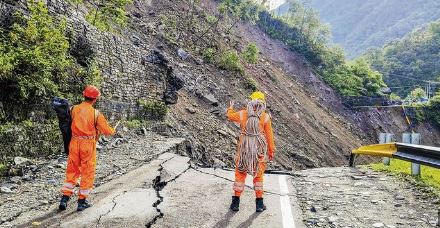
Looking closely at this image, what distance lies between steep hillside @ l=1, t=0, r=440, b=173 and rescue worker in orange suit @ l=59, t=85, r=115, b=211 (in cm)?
222

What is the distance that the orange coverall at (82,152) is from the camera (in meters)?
5.27

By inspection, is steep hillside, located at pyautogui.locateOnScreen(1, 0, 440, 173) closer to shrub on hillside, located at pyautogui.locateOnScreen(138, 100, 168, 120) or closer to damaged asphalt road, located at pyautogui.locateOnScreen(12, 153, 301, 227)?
shrub on hillside, located at pyautogui.locateOnScreen(138, 100, 168, 120)

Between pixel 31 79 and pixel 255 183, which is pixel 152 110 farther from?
pixel 255 183

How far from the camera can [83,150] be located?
5266mm

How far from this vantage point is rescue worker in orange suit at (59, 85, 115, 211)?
17.2 ft

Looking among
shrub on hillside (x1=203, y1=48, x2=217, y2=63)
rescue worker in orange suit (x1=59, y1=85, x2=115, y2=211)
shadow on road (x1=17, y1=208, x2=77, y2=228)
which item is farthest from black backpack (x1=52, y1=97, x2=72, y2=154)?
shrub on hillside (x1=203, y1=48, x2=217, y2=63)

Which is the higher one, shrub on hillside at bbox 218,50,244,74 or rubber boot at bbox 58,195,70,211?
Answer: shrub on hillside at bbox 218,50,244,74

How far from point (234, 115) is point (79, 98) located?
4.97m

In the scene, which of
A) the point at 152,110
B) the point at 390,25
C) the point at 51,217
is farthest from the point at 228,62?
the point at 390,25

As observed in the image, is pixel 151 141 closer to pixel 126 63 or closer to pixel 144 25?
pixel 126 63

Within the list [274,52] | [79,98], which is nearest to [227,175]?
[79,98]

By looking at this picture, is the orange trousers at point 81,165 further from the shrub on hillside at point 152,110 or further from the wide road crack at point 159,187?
the shrub on hillside at point 152,110

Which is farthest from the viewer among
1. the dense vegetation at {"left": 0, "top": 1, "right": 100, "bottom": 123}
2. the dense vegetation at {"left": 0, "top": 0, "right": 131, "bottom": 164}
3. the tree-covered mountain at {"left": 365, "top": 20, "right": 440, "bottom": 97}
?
the tree-covered mountain at {"left": 365, "top": 20, "right": 440, "bottom": 97}

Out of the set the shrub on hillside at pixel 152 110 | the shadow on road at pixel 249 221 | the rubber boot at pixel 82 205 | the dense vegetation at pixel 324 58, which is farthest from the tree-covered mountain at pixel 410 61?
the rubber boot at pixel 82 205
